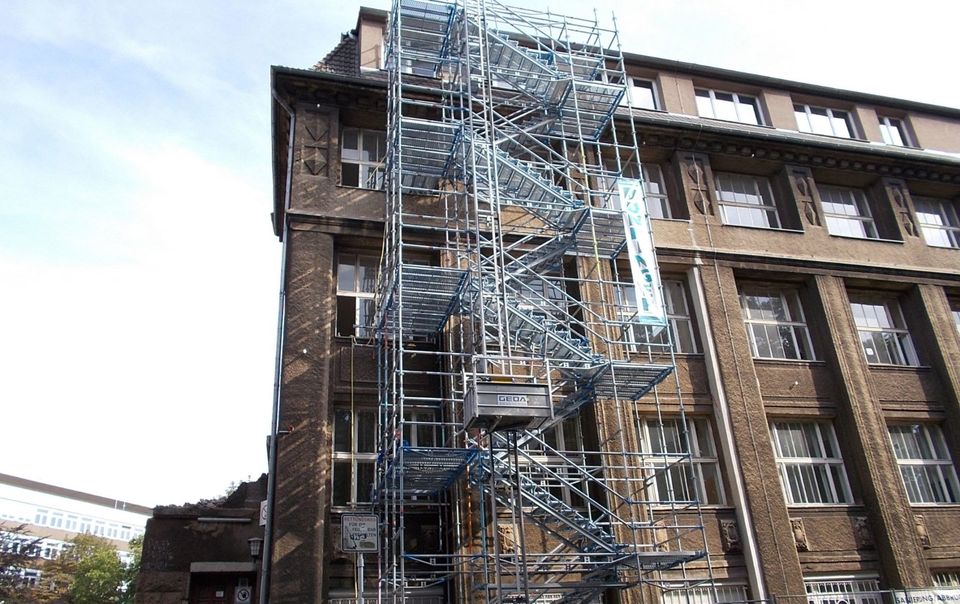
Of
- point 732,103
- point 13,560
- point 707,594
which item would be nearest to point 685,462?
point 707,594

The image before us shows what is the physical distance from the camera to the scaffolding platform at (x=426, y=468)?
1173 cm

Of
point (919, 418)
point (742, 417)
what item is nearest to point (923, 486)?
point (919, 418)

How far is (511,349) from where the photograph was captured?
46.5 feet

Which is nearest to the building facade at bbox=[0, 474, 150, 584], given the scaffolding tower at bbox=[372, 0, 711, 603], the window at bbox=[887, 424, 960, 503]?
the scaffolding tower at bbox=[372, 0, 711, 603]

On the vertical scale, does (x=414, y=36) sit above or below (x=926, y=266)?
above

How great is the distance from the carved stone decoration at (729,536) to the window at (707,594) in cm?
71

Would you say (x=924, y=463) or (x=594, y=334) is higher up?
(x=594, y=334)

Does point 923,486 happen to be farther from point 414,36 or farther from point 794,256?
point 414,36

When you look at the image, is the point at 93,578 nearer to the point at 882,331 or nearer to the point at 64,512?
the point at 64,512

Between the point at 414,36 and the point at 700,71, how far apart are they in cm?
894

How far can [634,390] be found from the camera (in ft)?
46.3

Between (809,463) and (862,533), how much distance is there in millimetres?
1758

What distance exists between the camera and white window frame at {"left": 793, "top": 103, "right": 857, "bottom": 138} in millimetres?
22375

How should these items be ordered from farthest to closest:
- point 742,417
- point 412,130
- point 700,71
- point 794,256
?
point 700,71 < point 794,256 < point 742,417 < point 412,130
